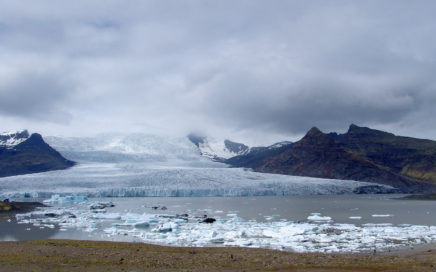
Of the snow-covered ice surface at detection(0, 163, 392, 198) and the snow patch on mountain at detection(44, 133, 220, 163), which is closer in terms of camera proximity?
the snow-covered ice surface at detection(0, 163, 392, 198)

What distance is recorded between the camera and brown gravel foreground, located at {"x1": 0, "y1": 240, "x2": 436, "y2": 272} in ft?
38.0

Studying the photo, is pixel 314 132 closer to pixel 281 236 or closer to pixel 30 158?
pixel 30 158

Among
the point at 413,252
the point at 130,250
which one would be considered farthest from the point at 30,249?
the point at 413,252

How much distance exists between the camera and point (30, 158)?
12538cm

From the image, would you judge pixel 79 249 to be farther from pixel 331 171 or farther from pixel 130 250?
pixel 331 171

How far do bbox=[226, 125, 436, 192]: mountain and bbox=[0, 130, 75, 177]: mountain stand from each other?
66.9 metres

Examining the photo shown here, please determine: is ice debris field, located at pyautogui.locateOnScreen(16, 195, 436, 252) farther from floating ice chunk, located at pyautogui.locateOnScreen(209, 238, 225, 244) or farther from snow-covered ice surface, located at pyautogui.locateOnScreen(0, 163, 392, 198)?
snow-covered ice surface, located at pyautogui.locateOnScreen(0, 163, 392, 198)

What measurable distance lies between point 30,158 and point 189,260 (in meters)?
126

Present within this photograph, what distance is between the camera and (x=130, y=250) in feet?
49.6

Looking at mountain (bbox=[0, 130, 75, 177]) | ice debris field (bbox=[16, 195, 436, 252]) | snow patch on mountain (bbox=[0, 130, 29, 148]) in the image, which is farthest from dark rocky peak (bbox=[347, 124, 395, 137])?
ice debris field (bbox=[16, 195, 436, 252])

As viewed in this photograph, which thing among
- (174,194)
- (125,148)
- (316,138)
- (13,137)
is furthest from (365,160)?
(13,137)

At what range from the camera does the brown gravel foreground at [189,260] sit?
38.0ft

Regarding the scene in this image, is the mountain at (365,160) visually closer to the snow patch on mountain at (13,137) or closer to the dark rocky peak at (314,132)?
the dark rocky peak at (314,132)

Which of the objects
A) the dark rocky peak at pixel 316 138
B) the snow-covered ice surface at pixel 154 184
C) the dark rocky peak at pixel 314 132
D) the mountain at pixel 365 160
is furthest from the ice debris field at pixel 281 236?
the dark rocky peak at pixel 314 132
